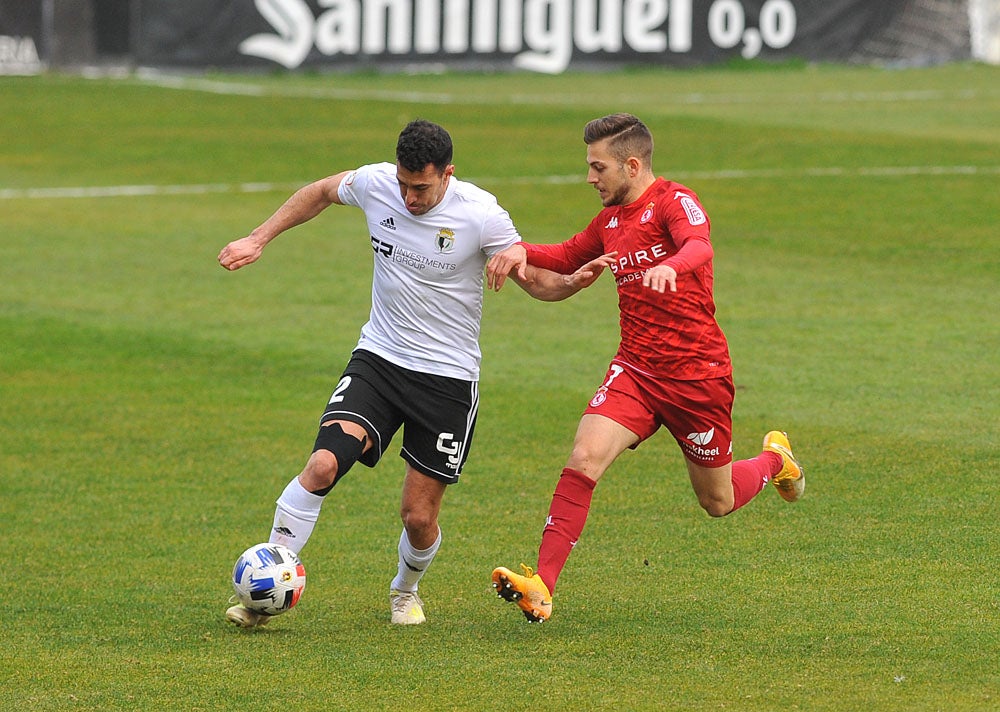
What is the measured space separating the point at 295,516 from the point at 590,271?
1905 mm

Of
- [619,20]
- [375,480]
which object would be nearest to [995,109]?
[619,20]

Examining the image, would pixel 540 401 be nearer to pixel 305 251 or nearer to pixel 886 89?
pixel 305 251

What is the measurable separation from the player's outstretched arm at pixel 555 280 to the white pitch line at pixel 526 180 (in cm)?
1591

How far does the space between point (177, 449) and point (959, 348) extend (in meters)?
7.05

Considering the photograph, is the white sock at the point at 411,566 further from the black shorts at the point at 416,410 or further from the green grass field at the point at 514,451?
the black shorts at the point at 416,410

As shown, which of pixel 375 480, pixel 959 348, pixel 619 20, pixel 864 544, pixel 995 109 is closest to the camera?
pixel 864 544

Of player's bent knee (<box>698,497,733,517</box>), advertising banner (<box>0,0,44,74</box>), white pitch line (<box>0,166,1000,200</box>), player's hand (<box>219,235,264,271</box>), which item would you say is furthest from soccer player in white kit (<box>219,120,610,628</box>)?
advertising banner (<box>0,0,44,74</box>)

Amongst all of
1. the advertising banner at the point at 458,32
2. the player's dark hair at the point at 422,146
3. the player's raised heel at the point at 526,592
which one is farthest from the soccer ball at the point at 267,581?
the advertising banner at the point at 458,32

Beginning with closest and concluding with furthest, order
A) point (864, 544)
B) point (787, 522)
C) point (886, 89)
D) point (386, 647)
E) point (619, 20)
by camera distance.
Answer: point (386, 647) < point (864, 544) < point (787, 522) < point (886, 89) < point (619, 20)

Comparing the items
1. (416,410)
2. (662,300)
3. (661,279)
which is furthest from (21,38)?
(661,279)

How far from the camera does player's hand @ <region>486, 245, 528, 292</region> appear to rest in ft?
25.9

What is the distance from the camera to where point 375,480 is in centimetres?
1152

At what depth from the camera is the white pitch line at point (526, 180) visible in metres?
24.1

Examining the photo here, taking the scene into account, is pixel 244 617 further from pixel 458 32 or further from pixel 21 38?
pixel 21 38
